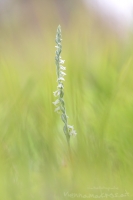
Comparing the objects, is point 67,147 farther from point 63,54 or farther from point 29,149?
point 63,54

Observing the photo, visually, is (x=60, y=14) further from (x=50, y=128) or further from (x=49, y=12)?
(x=50, y=128)

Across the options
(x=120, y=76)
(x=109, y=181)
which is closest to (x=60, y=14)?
(x=120, y=76)

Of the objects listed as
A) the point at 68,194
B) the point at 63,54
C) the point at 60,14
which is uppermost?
the point at 60,14

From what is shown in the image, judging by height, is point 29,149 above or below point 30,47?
below

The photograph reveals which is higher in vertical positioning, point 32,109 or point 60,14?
point 60,14

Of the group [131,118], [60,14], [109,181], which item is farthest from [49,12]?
[109,181]

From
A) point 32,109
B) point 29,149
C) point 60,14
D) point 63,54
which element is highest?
point 60,14
